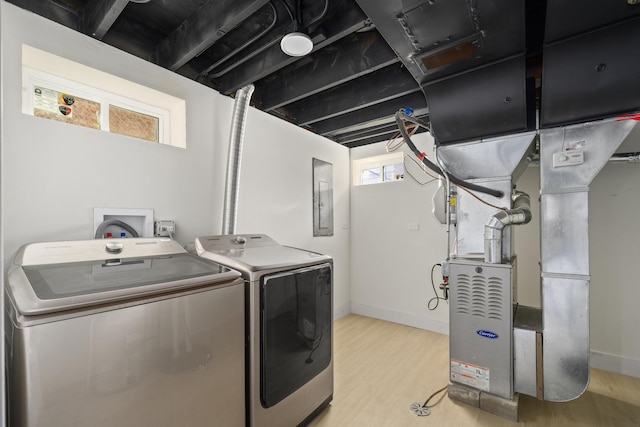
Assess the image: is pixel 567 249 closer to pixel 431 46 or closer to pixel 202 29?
pixel 431 46

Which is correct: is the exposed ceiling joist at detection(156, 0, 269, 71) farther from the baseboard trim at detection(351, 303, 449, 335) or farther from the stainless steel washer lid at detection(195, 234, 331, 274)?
the baseboard trim at detection(351, 303, 449, 335)

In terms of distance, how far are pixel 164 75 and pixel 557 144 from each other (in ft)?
9.09

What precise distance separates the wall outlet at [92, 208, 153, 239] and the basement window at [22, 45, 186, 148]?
62cm

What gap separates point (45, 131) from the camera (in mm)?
1581

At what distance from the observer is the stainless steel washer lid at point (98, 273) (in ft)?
3.35

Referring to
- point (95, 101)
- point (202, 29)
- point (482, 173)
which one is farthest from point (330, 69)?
point (95, 101)

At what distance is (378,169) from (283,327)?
287cm

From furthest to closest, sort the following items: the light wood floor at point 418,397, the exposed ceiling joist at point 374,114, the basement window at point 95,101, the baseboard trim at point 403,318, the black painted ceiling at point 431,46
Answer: the baseboard trim at point 403,318 → the exposed ceiling joist at point 374,114 → the light wood floor at point 418,397 → the basement window at point 95,101 → the black painted ceiling at point 431,46

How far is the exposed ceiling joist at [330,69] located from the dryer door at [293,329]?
1470 millimetres

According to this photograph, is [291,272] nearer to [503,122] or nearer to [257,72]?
[257,72]

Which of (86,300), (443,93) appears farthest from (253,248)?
(443,93)

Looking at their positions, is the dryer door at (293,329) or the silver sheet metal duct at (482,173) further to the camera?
the silver sheet metal duct at (482,173)

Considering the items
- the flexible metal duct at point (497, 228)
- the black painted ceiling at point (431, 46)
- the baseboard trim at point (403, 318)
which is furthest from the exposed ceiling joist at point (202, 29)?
the baseboard trim at point (403, 318)

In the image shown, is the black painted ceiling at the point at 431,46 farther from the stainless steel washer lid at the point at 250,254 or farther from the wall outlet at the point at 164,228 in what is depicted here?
the stainless steel washer lid at the point at 250,254
